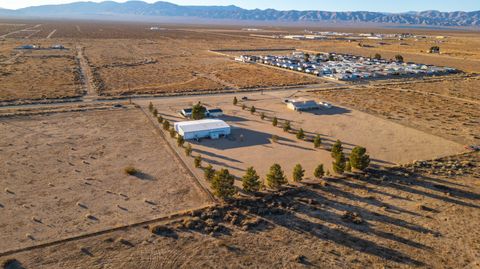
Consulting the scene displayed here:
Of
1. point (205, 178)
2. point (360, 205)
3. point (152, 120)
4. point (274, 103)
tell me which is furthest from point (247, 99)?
point (360, 205)

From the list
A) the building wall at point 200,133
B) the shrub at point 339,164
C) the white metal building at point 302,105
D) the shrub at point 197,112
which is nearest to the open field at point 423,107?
the white metal building at point 302,105

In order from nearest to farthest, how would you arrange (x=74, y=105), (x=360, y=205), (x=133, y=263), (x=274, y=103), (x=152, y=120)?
(x=133, y=263) → (x=360, y=205) → (x=152, y=120) → (x=74, y=105) → (x=274, y=103)

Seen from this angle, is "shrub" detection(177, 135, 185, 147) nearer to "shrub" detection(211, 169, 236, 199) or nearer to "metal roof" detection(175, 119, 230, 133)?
"metal roof" detection(175, 119, 230, 133)

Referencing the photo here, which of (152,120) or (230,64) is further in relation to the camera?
(230,64)

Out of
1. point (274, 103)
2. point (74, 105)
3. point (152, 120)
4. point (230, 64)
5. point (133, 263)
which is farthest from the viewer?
point (230, 64)

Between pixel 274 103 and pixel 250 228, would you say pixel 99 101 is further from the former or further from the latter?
pixel 250 228

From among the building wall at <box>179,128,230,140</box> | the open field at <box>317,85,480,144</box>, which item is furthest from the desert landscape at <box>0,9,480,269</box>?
the building wall at <box>179,128,230,140</box>
